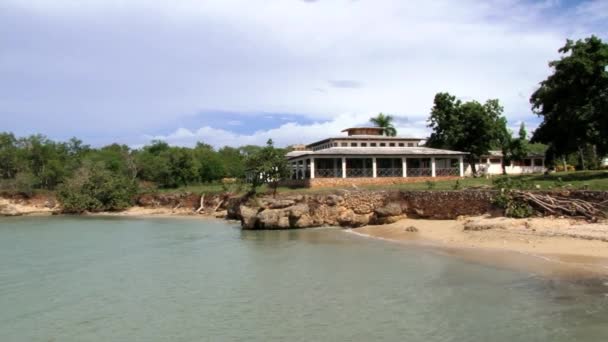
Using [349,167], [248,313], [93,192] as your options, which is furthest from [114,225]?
[248,313]

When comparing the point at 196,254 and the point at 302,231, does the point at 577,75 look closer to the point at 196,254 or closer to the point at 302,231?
the point at 302,231

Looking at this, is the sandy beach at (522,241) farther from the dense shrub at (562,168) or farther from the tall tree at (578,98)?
the dense shrub at (562,168)

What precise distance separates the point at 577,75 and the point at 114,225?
37876 millimetres

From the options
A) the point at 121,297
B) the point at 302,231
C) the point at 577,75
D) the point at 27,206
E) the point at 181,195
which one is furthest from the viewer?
the point at 27,206

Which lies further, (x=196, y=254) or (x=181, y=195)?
(x=181, y=195)

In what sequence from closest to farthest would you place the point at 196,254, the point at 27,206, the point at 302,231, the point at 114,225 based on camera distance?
the point at 196,254 → the point at 302,231 → the point at 114,225 → the point at 27,206

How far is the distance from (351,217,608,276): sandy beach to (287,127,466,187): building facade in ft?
55.9

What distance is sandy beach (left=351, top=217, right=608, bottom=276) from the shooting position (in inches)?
778

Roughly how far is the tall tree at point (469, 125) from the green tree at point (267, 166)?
2407cm

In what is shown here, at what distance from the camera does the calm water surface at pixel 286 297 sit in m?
13.0

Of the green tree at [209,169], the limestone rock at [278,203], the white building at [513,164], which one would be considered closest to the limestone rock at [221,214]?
the limestone rock at [278,203]

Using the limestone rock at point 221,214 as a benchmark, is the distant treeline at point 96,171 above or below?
above

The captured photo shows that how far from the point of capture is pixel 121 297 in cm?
1720

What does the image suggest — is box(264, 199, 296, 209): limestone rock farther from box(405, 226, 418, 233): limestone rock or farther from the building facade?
the building facade
